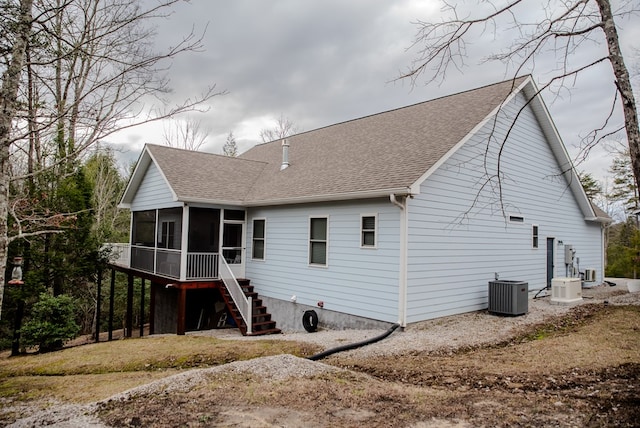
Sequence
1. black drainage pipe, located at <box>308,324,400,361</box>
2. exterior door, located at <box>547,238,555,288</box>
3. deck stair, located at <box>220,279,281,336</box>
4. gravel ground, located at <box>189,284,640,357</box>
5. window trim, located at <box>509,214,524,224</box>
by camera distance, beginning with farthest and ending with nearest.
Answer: exterior door, located at <box>547,238,555,288</box> < window trim, located at <box>509,214,524,224</box> < deck stair, located at <box>220,279,281,336</box> < gravel ground, located at <box>189,284,640,357</box> < black drainage pipe, located at <box>308,324,400,361</box>

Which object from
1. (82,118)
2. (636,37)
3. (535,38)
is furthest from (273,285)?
(636,37)

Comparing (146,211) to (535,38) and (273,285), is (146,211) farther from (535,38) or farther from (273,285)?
(535,38)

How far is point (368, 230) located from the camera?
10414 mm

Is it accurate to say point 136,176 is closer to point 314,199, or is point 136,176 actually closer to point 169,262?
point 169,262

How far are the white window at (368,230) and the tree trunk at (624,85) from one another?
5494mm

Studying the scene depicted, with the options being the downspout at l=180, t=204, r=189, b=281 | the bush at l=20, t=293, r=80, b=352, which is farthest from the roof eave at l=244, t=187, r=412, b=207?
the bush at l=20, t=293, r=80, b=352

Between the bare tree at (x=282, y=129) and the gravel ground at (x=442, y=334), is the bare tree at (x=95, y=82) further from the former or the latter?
the bare tree at (x=282, y=129)

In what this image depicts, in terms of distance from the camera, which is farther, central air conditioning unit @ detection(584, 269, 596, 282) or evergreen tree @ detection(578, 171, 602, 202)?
evergreen tree @ detection(578, 171, 602, 202)

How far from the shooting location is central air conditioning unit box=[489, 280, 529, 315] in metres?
10.9

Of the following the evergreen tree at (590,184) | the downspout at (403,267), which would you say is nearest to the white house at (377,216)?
the downspout at (403,267)

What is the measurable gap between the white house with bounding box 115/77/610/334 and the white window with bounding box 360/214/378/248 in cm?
4

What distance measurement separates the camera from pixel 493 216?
40.7 ft

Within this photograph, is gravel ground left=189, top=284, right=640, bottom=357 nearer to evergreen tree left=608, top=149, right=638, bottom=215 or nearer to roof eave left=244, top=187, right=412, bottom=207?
roof eave left=244, top=187, right=412, bottom=207

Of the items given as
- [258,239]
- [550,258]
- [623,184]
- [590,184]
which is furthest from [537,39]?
[590,184]
